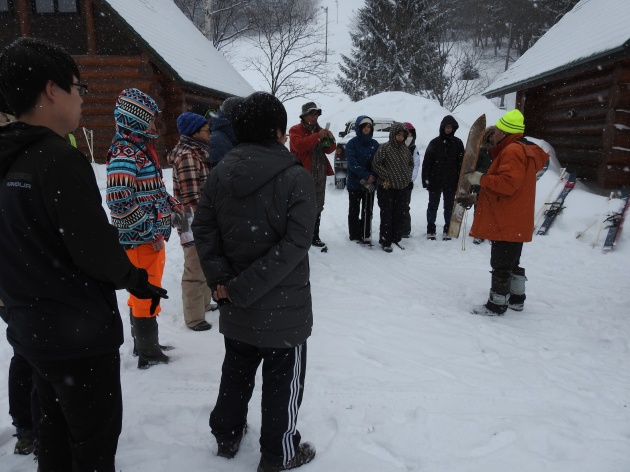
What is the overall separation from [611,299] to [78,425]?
203 inches

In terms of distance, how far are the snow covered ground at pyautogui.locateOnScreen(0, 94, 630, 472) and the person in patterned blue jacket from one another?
70 centimetres

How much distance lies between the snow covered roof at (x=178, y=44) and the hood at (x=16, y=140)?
10.1 m

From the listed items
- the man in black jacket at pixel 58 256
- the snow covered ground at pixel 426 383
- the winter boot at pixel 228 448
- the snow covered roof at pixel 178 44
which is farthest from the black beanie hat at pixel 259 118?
the snow covered roof at pixel 178 44

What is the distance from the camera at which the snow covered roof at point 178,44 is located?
10648mm

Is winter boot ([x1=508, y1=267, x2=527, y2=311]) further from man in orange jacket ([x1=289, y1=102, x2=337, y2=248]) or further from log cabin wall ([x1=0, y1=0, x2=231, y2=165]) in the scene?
log cabin wall ([x1=0, y1=0, x2=231, y2=165])

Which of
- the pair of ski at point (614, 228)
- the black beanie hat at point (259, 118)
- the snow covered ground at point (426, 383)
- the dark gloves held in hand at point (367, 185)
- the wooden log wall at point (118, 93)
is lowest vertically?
the snow covered ground at point (426, 383)

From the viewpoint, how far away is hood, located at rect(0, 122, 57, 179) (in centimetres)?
138

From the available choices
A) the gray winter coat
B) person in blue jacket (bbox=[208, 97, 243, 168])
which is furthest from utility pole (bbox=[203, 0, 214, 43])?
the gray winter coat

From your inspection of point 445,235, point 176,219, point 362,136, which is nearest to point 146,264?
point 176,219

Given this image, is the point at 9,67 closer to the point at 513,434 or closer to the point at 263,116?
the point at 263,116

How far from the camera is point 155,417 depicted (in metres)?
2.54

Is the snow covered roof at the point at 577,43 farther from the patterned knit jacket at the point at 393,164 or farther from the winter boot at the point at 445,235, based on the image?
the patterned knit jacket at the point at 393,164

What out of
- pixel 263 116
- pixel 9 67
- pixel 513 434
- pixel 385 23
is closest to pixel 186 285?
pixel 263 116

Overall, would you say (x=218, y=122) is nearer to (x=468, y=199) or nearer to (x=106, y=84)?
(x=468, y=199)
